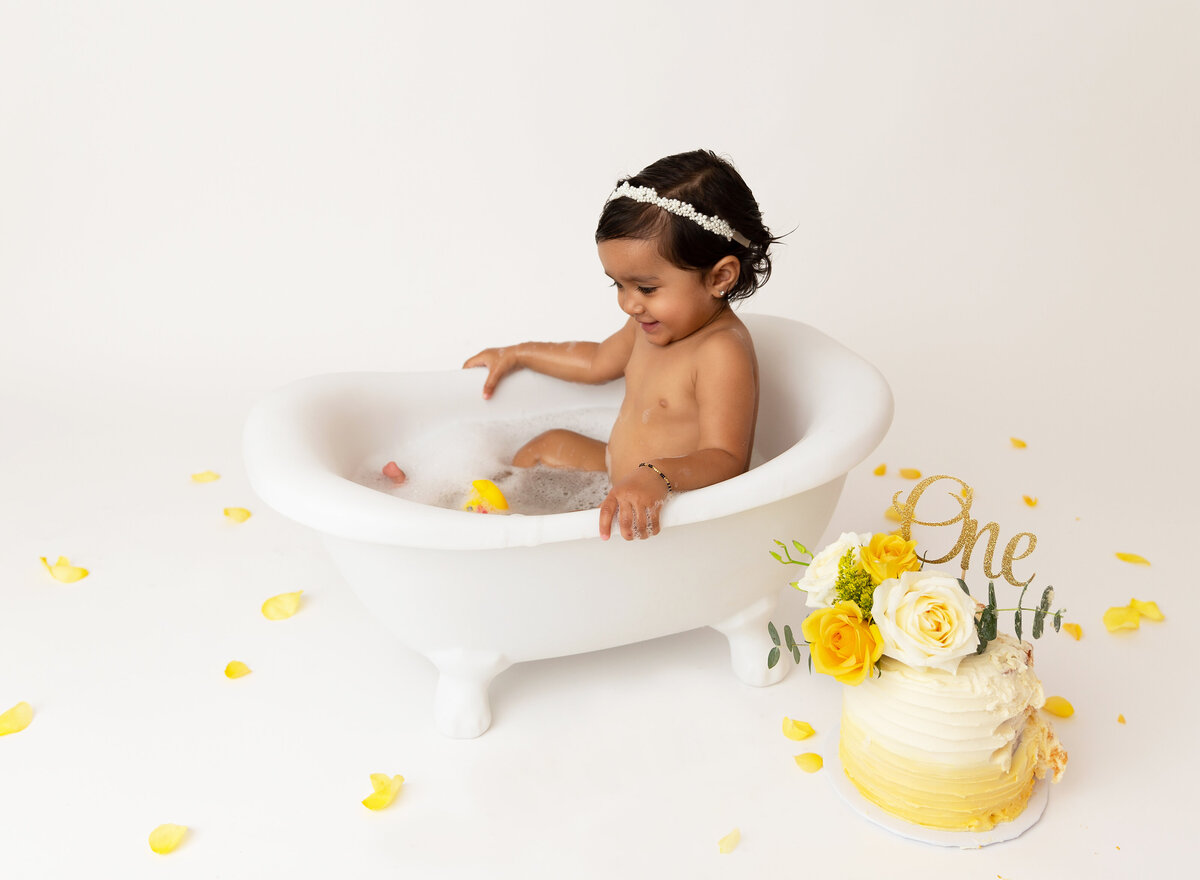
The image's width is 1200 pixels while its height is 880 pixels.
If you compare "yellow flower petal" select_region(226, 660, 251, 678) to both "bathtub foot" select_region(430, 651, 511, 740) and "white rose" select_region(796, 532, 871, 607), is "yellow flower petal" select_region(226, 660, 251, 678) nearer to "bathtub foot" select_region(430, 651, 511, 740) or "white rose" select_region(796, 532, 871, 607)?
"bathtub foot" select_region(430, 651, 511, 740)

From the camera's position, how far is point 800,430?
209 cm

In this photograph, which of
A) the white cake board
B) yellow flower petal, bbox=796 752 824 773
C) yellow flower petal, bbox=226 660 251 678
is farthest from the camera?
yellow flower petal, bbox=226 660 251 678

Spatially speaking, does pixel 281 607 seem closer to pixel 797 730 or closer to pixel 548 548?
pixel 548 548

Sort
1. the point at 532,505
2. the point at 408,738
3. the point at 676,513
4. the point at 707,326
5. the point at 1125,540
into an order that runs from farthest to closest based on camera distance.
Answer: the point at 1125,540, the point at 532,505, the point at 707,326, the point at 408,738, the point at 676,513

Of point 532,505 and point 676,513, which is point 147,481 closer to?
point 532,505

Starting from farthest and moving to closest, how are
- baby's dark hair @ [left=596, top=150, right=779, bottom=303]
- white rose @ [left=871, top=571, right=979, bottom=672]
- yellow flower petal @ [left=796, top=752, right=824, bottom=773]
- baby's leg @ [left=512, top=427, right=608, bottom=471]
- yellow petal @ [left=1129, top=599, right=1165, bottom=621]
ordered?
baby's leg @ [left=512, top=427, right=608, bottom=471]
yellow petal @ [left=1129, top=599, right=1165, bottom=621]
baby's dark hair @ [left=596, top=150, right=779, bottom=303]
yellow flower petal @ [left=796, top=752, right=824, bottom=773]
white rose @ [left=871, top=571, right=979, bottom=672]

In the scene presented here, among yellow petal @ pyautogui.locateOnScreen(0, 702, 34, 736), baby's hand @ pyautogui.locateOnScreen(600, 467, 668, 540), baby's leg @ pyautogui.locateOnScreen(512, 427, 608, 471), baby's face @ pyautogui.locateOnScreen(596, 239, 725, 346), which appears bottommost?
yellow petal @ pyautogui.locateOnScreen(0, 702, 34, 736)

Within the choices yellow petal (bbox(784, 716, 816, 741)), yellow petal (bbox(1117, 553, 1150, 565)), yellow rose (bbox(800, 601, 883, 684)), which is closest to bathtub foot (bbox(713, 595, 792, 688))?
yellow petal (bbox(784, 716, 816, 741))

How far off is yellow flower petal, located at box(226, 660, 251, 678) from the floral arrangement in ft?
3.23

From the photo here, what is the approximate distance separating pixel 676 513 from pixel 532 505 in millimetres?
593

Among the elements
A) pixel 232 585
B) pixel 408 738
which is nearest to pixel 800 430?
pixel 408 738

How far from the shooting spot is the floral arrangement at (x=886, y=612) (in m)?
1.50

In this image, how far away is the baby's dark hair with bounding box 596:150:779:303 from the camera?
187cm

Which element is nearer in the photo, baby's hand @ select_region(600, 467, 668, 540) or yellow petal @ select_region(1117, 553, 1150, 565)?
baby's hand @ select_region(600, 467, 668, 540)
